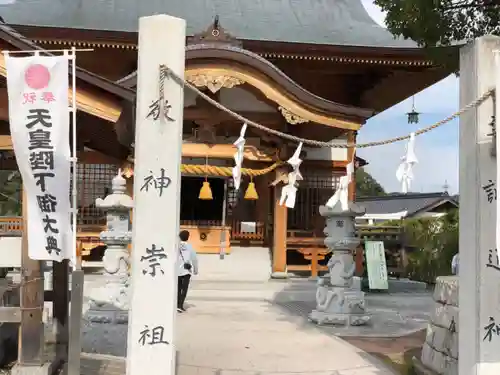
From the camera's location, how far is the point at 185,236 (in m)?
10.6

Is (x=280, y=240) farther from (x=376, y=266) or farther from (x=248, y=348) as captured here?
(x=248, y=348)

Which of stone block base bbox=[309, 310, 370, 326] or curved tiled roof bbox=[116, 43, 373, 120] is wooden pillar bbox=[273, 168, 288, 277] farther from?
stone block base bbox=[309, 310, 370, 326]

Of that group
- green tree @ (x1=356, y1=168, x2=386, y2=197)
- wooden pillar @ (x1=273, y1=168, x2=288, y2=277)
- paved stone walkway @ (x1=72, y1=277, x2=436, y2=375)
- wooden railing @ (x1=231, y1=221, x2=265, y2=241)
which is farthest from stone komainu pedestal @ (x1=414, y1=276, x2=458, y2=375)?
green tree @ (x1=356, y1=168, x2=386, y2=197)

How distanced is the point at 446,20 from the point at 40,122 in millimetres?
4603

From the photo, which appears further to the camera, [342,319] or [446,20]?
[342,319]

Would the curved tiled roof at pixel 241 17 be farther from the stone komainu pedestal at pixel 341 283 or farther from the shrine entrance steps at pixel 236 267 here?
the stone komainu pedestal at pixel 341 283

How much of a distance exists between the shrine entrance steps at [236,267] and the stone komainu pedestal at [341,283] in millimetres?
4144

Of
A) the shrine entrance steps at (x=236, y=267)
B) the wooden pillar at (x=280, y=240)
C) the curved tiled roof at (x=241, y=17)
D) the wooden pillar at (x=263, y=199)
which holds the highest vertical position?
the curved tiled roof at (x=241, y=17)

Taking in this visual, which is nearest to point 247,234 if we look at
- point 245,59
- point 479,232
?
point 245,59

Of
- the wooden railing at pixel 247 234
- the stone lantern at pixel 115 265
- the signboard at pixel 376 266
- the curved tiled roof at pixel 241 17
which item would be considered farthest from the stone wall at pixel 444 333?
the curved tiled roof at pixel 241 17

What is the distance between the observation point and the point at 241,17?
16.4 m

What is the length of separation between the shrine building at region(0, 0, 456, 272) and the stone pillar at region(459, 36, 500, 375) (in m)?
7.66

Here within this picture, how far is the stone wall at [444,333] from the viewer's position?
229 inches

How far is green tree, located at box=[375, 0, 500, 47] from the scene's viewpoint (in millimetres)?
6750
